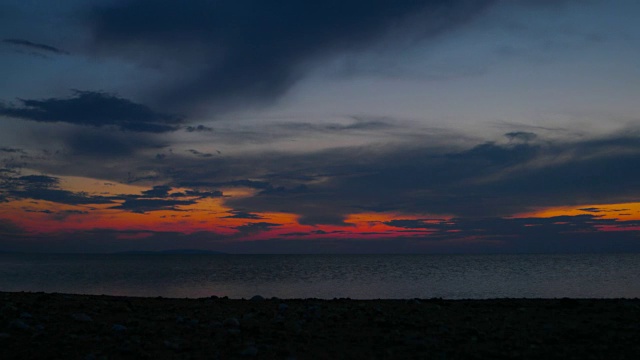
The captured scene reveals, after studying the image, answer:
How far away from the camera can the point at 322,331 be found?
1451 centimetres

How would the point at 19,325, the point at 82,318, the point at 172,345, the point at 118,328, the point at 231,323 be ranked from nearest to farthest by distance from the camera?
the point at 172,345 → the point at 19,325 → the point at 118,328 → the point at 231,323 → the point at 82,318

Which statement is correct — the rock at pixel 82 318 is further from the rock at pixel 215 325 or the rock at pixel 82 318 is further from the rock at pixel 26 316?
the rock at pixel 215 325

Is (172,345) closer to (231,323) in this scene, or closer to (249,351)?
(249,351)

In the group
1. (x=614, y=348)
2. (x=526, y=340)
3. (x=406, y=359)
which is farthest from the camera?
(x=526, y=340)

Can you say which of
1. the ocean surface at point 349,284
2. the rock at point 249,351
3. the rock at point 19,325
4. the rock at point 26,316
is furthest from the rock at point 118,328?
the ocean surface at point 349,284

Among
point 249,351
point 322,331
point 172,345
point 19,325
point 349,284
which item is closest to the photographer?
point 249,351

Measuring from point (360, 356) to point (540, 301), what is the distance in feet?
42.2

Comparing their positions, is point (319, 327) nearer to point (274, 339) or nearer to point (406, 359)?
point (274, 339)

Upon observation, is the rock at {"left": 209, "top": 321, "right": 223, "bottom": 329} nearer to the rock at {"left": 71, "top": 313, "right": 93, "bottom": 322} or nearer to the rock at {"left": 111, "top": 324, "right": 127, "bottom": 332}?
the rock at {"left": 111, "top": 324, "right": 127, "bottom": 332}

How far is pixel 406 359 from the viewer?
11.2 metres

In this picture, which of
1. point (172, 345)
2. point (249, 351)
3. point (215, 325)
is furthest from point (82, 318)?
point (249, 351)

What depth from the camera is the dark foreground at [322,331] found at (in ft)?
38.9

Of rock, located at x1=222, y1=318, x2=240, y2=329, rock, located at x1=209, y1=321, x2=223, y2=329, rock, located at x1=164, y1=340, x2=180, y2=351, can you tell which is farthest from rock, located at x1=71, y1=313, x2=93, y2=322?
rock, located at x1=164, y1=340, x2=180, y2=351

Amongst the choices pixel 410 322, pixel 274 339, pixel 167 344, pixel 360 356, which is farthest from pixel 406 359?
pixel 167 344
